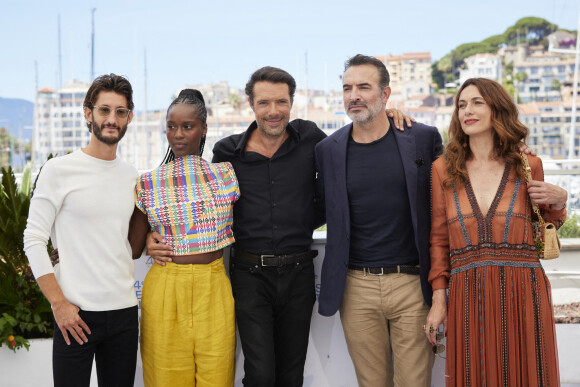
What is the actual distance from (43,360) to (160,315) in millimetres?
1371

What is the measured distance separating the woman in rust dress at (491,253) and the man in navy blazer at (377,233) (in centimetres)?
15

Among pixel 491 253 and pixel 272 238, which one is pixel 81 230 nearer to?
pixel 272 238

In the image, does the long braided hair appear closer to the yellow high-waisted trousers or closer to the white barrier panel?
the yellow high-waisted trousers

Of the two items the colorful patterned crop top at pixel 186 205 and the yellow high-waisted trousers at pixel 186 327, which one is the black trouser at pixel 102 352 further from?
the colorful patterned crop top at pixel 186 205

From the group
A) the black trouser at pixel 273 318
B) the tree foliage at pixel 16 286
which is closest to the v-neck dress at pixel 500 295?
the black trouser at pixel 273 318

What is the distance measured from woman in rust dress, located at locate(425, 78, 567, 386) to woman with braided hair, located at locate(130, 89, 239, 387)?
1.00m

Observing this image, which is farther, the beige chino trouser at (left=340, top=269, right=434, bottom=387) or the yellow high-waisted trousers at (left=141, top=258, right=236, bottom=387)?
the beige chino trouser at (left=340, top=269, right=434, bottom=387)

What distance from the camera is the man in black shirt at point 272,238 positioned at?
2.97 meters

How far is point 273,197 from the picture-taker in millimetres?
3010

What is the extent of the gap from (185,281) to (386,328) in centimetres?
103

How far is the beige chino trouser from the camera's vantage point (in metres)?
2.91

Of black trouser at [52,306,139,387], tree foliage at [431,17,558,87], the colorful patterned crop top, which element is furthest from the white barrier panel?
tree foliage at [431,17,558,87]

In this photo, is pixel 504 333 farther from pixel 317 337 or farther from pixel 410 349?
pixel 317 337

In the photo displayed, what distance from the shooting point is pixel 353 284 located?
2.99 metres
